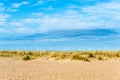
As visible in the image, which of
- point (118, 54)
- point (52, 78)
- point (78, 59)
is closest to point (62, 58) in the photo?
point (78, 59)

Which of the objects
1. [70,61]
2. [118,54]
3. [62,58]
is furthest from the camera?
[118,54]

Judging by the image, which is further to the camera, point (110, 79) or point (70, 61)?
point (70, 61)

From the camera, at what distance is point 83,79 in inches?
594

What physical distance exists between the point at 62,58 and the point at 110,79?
500 inches

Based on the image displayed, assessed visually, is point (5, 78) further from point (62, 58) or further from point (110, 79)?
point (62, 58)

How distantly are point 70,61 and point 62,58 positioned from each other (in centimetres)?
206

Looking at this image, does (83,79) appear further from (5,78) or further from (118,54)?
(118,54)

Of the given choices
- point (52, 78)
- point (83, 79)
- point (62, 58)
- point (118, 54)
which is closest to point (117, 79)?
point (83, 79)

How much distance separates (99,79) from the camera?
1516 cm

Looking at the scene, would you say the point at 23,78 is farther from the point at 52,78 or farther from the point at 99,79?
the point at 99,79

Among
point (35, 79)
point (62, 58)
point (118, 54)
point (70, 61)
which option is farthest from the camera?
point (118, 54)

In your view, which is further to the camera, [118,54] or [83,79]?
[118,54]

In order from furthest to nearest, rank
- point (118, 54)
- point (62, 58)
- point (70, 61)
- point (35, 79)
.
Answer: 1. point (118, 54)
2. point (62, 58)
3. point (70, 61)
4. point (35, 79)

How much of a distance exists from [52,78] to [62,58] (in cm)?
1223
